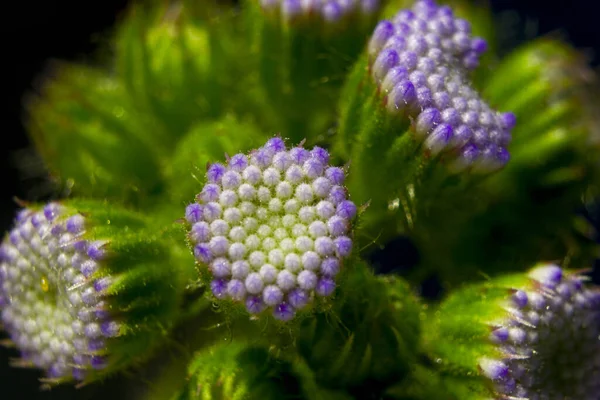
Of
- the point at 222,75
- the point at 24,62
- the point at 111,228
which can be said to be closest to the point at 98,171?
the point at 222,75

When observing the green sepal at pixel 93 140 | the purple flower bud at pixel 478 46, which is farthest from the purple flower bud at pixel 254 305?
the purple flower bud at pixel 478 46

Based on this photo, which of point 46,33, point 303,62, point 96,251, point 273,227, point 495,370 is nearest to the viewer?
point 273,227

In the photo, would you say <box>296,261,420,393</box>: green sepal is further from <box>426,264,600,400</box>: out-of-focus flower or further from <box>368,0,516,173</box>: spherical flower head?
<box>368,0,516,173</box>: spherical flower head

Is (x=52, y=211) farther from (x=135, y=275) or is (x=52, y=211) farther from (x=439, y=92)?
(x=439, y=92)

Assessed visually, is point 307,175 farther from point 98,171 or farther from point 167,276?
point 98,171

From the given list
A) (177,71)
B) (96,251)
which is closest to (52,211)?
(96,251)

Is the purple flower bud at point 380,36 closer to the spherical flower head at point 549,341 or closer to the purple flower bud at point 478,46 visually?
the purple flower bud at point 478,46
